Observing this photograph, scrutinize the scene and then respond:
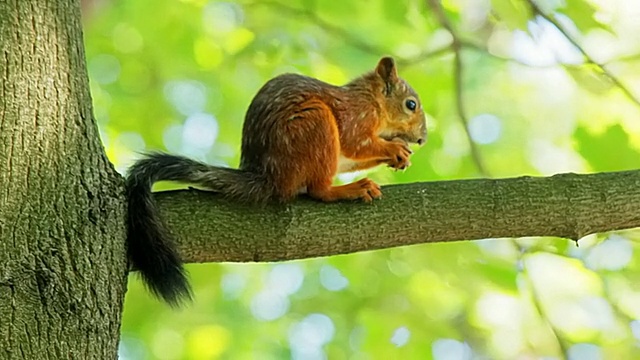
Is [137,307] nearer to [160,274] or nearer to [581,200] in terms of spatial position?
[160,274]

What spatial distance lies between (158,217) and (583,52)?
1915mm

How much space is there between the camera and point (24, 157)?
188 cm

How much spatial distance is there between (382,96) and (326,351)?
1.33 meters

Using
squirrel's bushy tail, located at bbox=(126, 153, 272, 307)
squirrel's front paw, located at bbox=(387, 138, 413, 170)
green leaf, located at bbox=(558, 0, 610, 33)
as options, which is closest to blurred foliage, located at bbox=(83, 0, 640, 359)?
green leaf, located at bbox=(558, 0, 610, 33)

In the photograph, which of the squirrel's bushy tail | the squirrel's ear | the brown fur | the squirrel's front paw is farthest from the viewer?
the squirrel's ear

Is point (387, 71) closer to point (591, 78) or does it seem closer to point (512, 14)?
point (512, 14)

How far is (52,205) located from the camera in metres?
1.90

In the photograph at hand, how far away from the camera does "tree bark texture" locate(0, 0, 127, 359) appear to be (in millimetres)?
1799

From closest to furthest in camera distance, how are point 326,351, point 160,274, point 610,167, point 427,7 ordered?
point 160,274 < point 610,167 < point 427,7 < point 326,351

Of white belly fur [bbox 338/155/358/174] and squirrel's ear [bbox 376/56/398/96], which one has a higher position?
squirrel's ear [bbox 376/56/398/96]

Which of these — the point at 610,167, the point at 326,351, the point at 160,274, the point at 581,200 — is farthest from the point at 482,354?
the point at 160,274

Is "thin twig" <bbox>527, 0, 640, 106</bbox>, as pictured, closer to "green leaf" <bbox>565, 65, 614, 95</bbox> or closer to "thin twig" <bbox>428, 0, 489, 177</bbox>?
"green leaf" <bbox>565, 65, 614, 95</bbox>

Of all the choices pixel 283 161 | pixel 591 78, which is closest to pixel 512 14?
pixel 591 78

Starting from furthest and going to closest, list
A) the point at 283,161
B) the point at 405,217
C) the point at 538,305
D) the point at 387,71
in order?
the point at 538,305 → the point at 387,71 → the point at 283,161 → the point at 405,217
